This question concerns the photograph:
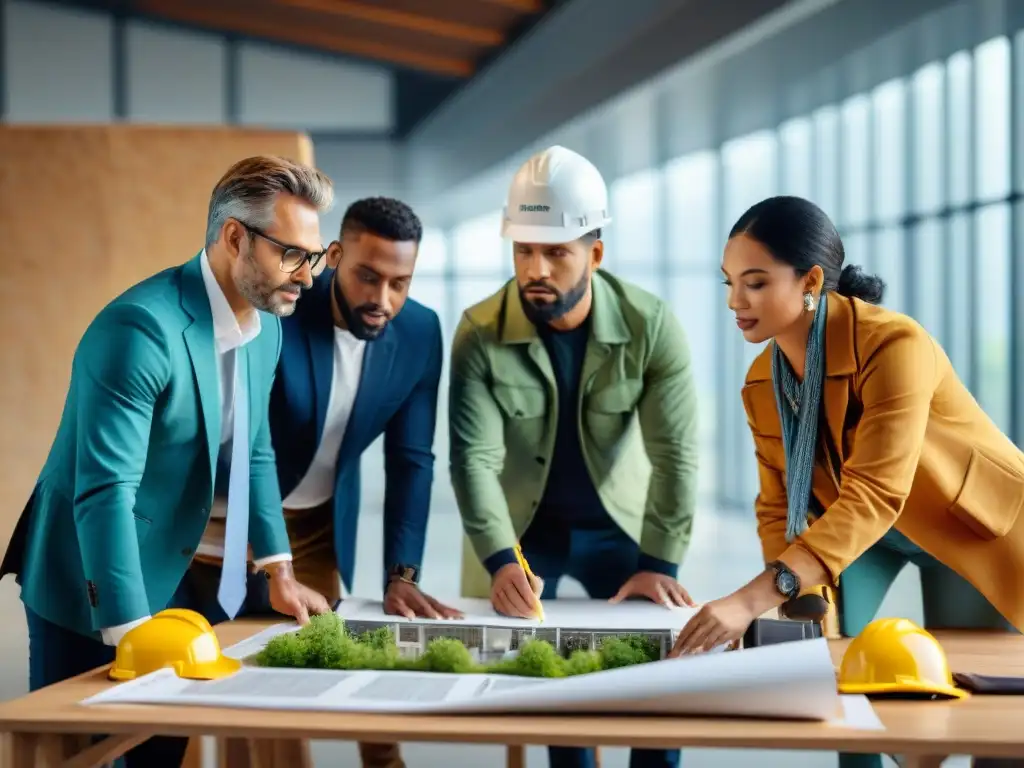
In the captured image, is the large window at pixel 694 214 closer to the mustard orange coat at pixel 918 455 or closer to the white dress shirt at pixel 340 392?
the white dress shirt at pixel 340 392

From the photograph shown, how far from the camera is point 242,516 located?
2.37m

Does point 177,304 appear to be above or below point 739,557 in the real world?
above

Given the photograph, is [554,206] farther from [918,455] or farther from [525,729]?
[525,729]

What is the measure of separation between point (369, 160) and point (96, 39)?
3124 mm

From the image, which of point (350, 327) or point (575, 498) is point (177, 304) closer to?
point (350, 327)

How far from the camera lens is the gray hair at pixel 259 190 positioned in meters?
2.30

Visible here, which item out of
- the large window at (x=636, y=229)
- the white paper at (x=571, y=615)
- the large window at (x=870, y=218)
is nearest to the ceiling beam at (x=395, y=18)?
the large window at (x=870, y=218)

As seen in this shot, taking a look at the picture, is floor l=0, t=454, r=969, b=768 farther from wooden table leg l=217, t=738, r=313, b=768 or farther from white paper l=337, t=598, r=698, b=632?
white paper l=337, t=598, r=698, b=632

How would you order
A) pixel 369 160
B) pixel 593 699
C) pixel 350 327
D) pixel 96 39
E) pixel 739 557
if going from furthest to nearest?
pixel 369 160, pixel 96 39, pixel 739 557, pixel 350 327, pixel 593 699

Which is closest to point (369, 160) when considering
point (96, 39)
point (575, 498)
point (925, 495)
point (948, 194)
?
point (96, 39)

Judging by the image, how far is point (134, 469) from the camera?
2092 mm

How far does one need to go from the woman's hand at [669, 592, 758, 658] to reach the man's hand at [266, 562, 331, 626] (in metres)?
0.77

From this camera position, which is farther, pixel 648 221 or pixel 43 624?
Answer: pixel 648 221

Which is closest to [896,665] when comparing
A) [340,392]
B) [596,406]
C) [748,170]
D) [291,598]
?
[291,598]
